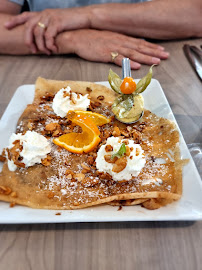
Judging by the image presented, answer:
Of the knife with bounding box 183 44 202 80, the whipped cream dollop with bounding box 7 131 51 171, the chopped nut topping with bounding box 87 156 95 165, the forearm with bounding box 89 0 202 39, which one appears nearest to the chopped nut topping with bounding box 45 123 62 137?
the whipped cream dollop with bounding box 7 131 51 171

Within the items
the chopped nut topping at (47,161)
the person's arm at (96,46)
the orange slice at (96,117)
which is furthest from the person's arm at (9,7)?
the chopped nut topping at (47,161)

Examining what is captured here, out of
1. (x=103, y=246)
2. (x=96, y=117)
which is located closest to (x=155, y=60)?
(x=96, y=117)

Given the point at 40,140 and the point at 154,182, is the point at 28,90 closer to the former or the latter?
the point at 40,140

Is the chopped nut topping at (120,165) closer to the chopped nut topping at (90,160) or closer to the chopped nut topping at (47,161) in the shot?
the chopped nut topping at (90,160)

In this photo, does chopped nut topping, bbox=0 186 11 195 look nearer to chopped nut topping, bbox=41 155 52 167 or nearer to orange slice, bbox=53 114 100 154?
chopped nut topping, bbox=41 155 52 167

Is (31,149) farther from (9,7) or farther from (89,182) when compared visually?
(9,7)

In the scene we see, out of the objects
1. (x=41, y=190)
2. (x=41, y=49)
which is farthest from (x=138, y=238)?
(x=41, y=49)
